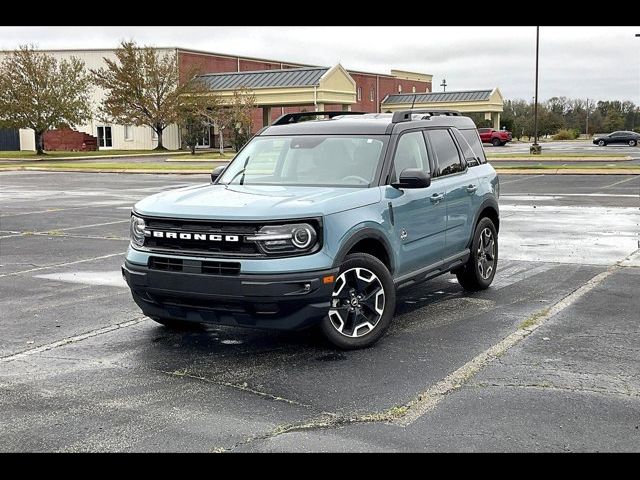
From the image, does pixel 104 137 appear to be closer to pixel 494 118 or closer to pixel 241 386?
pixel 494 118

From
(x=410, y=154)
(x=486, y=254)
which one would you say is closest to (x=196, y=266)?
(x=410, y=154)

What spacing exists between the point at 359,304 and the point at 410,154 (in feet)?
6.09

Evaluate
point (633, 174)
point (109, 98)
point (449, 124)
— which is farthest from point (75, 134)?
point (449, 124)

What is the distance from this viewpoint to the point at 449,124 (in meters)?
8.46

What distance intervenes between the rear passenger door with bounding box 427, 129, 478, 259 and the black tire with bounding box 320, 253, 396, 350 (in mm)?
1489

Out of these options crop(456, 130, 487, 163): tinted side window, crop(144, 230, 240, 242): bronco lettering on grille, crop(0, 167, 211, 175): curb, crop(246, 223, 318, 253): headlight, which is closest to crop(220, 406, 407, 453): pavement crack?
crop(246, 223, 318, 253): headlight

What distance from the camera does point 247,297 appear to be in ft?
18.9

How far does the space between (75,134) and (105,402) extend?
68.1 meters

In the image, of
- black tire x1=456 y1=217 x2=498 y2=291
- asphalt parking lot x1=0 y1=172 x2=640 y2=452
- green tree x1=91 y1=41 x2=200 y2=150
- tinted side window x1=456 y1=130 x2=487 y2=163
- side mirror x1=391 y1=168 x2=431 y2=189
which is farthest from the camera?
green tree x1=91 y1=41 x2=200 y2=150

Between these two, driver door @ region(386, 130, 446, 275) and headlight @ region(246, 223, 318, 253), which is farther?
driver door @ region(386, 130, 446, 275)

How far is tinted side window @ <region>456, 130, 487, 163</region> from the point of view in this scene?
28.2 ft

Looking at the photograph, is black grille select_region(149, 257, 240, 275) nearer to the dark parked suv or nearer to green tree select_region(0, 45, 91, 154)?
green tree select_region(0, 45, 91, 154)

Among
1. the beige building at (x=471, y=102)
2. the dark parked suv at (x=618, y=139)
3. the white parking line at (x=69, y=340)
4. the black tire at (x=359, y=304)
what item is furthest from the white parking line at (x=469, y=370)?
the beige building at (x=471, y=102)

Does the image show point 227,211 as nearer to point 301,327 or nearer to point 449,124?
point 301,327
